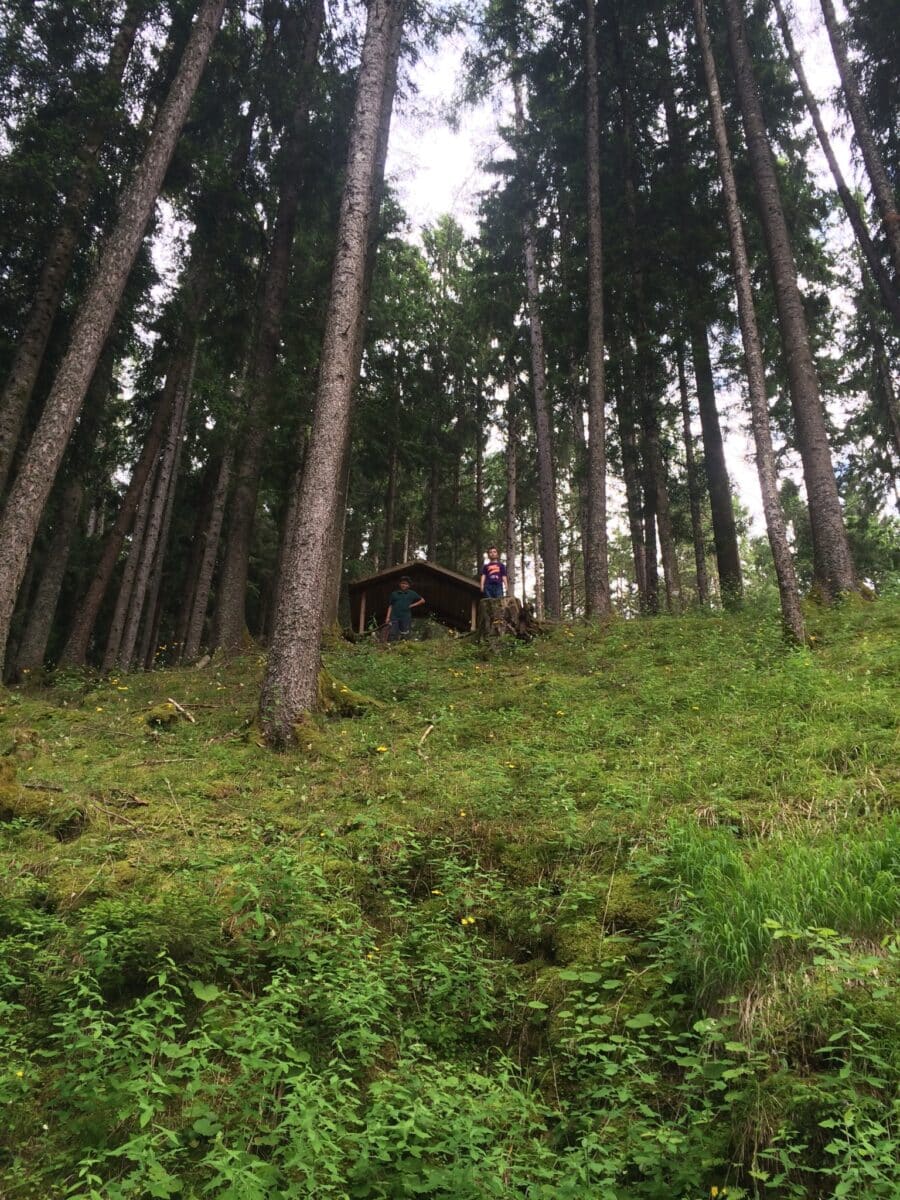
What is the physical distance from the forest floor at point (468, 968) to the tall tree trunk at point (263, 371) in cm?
732

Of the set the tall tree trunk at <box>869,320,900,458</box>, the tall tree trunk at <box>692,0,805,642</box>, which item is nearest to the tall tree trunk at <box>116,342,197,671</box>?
the tall tree trunk at <box>692,0,805,642</box>

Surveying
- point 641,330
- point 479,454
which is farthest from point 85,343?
point 479,454

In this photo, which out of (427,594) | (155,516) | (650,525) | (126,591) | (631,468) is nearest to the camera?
(126,591)

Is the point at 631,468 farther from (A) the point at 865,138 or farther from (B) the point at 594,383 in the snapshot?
(A) the point at 865,138

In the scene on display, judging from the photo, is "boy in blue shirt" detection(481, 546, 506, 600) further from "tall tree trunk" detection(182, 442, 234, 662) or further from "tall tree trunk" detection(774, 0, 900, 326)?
"tall tree trunk" detection(774, 0, 900, 326)

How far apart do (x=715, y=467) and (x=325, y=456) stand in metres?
11.1

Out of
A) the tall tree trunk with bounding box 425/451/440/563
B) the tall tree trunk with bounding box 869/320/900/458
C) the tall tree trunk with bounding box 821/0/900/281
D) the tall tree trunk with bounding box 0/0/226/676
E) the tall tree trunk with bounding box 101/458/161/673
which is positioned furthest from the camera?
the tall tree trunk with bounding box 425/451/440/563

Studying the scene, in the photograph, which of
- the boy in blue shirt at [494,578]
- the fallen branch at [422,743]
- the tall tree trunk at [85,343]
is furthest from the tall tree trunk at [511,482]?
the fallen branch at [422,743]

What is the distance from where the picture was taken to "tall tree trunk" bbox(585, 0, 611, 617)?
1417 cm

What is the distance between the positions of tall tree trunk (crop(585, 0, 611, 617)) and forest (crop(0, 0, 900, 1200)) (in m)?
0.11

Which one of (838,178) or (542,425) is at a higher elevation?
(838,178)

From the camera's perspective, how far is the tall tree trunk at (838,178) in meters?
14.1

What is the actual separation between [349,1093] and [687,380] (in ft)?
71.7

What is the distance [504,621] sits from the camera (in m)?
12.5
